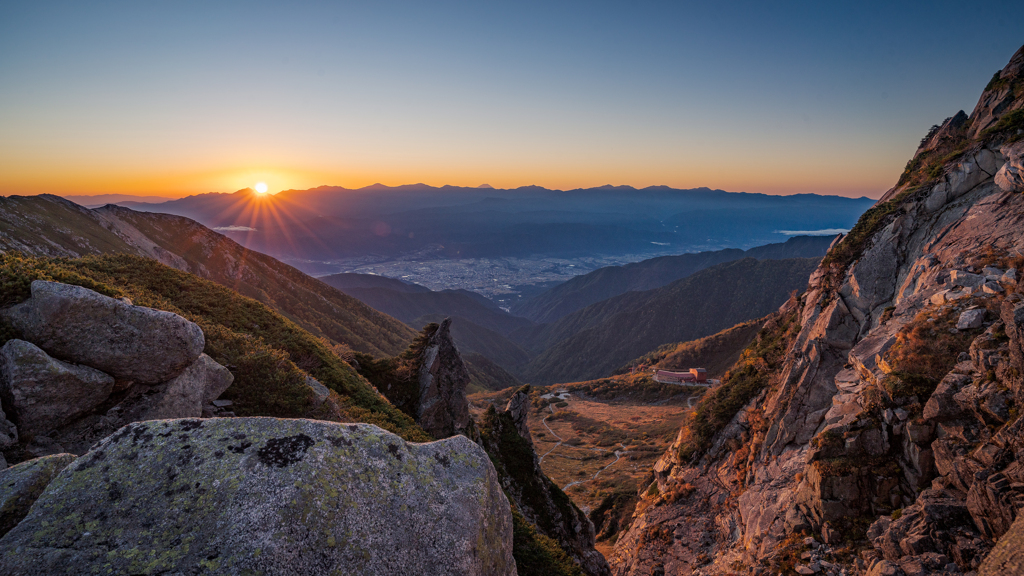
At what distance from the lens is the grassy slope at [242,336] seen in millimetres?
10406

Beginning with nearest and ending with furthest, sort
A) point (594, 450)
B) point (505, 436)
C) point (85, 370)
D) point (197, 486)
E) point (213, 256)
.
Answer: point (197, 486) → point (85, 370) → point (505, 436) → point (594, 450) → point (213, 256)

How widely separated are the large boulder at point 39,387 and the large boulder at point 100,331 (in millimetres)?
322

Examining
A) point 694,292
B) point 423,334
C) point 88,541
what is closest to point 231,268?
point 423,334

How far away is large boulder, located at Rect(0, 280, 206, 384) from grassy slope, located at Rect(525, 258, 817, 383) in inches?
6065

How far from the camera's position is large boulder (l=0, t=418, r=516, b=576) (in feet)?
14.9

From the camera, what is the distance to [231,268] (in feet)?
295

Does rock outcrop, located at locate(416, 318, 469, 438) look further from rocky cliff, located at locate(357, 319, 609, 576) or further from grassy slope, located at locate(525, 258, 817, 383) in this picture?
grassy slope, located at locate(525, 258, 817, 383)

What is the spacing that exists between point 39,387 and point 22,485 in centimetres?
299

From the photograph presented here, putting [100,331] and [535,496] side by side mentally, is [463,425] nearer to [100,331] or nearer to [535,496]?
[535,496]

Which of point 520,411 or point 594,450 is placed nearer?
point 520,411

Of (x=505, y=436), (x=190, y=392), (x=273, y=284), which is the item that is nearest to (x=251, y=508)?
(x=190, y=392)

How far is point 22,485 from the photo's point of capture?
5191 mm

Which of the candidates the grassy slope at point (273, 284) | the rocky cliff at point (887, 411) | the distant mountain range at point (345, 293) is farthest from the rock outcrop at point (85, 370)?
the grassy slope at point (273, 284)

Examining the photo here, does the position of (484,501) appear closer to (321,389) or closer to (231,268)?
(321,389)
